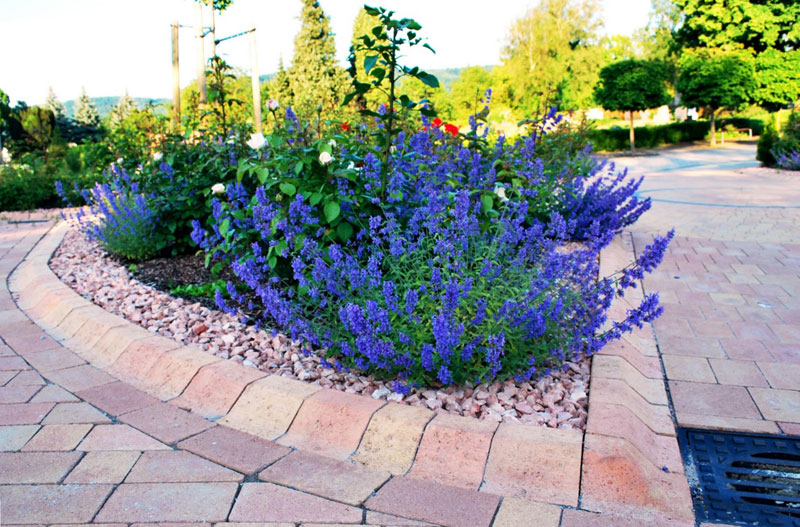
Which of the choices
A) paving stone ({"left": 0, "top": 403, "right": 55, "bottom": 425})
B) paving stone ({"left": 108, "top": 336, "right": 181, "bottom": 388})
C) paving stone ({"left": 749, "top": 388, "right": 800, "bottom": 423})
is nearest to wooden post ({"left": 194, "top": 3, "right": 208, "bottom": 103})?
paving stone ({"left": 108, "top": 336, "right": 181, "bottom": 388})

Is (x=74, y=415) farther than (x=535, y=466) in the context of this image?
Yes

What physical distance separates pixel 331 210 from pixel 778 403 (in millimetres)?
2135

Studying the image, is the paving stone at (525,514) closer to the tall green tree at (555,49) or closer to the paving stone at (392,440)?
the paving stone at (392,440)

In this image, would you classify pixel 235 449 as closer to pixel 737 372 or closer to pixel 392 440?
pixel 392 440

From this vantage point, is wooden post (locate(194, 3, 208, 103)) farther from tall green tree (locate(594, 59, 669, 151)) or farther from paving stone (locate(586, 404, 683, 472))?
tall green tree (locate(594, 59, 669, 151))

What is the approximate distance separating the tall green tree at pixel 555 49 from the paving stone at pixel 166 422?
2894 cm

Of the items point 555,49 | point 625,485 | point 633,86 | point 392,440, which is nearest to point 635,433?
point 625,485

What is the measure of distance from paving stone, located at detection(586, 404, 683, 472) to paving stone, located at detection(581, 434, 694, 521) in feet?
0.20

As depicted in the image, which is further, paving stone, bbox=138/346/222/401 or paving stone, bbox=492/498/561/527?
paving stone, bbox=138/346/222/401

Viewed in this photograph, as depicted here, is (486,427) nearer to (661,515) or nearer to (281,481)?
(661,515)

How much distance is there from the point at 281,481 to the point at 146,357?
1216 mm

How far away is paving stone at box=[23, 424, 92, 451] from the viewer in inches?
85.1

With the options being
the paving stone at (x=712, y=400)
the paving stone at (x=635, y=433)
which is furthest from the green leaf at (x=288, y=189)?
the paving stone at (x=712, y=400)

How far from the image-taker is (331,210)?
2771mm
